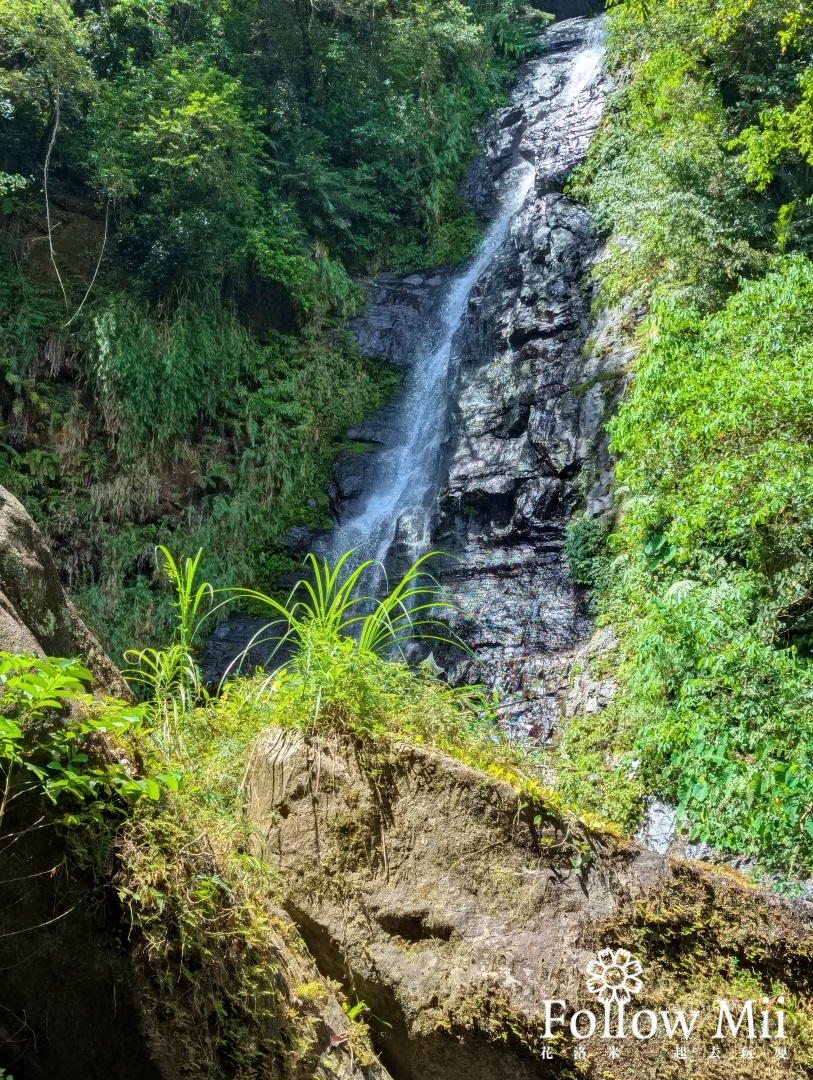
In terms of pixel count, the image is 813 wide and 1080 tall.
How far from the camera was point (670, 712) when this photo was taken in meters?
5.62

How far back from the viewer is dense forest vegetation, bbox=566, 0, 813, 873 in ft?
16.8

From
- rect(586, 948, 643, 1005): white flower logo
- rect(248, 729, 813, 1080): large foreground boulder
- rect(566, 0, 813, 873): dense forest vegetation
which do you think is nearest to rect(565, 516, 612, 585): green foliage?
rect(566, 0, 813, 873): dense forest vegetation

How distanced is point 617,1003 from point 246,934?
129 centimetres

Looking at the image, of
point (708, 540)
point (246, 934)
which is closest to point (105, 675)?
point (246, 934)

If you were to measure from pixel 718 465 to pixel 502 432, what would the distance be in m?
6.16

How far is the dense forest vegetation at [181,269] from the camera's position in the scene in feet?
38.4

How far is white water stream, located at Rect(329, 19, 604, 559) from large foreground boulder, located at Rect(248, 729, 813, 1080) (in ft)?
28.1

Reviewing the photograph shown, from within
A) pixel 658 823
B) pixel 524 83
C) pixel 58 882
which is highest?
pixel 524 83

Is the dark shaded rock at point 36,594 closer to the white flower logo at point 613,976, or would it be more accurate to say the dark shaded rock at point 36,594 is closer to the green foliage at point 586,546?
the white flower logo at point 613,976

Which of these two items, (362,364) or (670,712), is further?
(362,364)

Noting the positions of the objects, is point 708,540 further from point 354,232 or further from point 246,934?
point 354,232

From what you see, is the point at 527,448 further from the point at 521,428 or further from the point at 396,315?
the point at 396,315

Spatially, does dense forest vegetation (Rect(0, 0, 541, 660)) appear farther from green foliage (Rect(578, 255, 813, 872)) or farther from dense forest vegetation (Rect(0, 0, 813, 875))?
green foliage (Rect(578, 255, 813, 872))

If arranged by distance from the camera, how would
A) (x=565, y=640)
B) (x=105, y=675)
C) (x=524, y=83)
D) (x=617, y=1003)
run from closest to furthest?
1. (x=617, y=1003)
2. (x=105, y=675)
3. (x=565, y=640)
4. (x=524, y=83)
